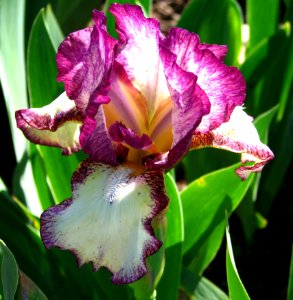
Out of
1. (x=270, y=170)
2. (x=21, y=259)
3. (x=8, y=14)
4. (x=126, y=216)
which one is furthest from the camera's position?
(x=270, y=170)

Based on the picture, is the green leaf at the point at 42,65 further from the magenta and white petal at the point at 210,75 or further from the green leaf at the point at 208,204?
the magenta and white petal at the point at 210,75

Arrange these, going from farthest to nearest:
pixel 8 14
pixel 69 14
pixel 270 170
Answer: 1. pixel 69 14
2. pixel 270 170
3. pixel 8 14

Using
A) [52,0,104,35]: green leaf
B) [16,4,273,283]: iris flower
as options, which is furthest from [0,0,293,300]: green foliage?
[52,0,104,35]: green leaf

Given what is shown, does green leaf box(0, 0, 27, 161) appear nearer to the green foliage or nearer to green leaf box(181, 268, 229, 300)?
the green foliage

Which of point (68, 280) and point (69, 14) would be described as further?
point (69, 14)

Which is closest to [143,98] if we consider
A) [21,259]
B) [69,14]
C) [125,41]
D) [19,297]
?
[125,41]

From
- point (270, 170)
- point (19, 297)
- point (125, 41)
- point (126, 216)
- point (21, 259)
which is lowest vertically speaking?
point (270, 170)

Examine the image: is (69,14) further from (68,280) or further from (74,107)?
(74,107)

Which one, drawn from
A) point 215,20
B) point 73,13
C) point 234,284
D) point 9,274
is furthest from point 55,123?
point 73,13
